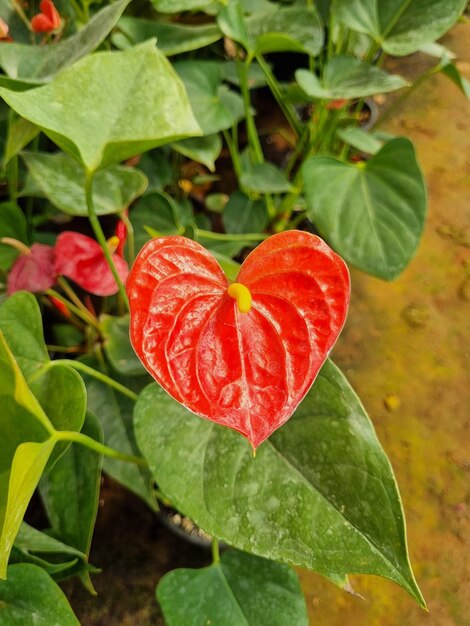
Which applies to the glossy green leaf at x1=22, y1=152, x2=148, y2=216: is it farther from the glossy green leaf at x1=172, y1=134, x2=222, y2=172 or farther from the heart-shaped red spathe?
the heart-shaped red spathe

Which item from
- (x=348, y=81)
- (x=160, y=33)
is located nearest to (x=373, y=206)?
(x=348, y=81)

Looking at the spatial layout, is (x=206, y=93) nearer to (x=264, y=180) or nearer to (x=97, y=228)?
(x=264, y=180)

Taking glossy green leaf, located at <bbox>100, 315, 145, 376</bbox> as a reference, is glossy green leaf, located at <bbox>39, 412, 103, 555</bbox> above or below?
below

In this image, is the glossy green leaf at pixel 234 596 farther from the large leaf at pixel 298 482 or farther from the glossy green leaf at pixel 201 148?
the glossy green leaf at pixel 201 148

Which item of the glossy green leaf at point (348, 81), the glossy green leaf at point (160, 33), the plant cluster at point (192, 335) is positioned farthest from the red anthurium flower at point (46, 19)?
the glossy green leaf at point (348, 81)

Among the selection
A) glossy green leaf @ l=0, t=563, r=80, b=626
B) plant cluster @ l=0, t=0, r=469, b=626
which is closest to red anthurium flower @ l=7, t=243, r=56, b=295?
plant cluster @ l=0, t=0, r=469, b=626
